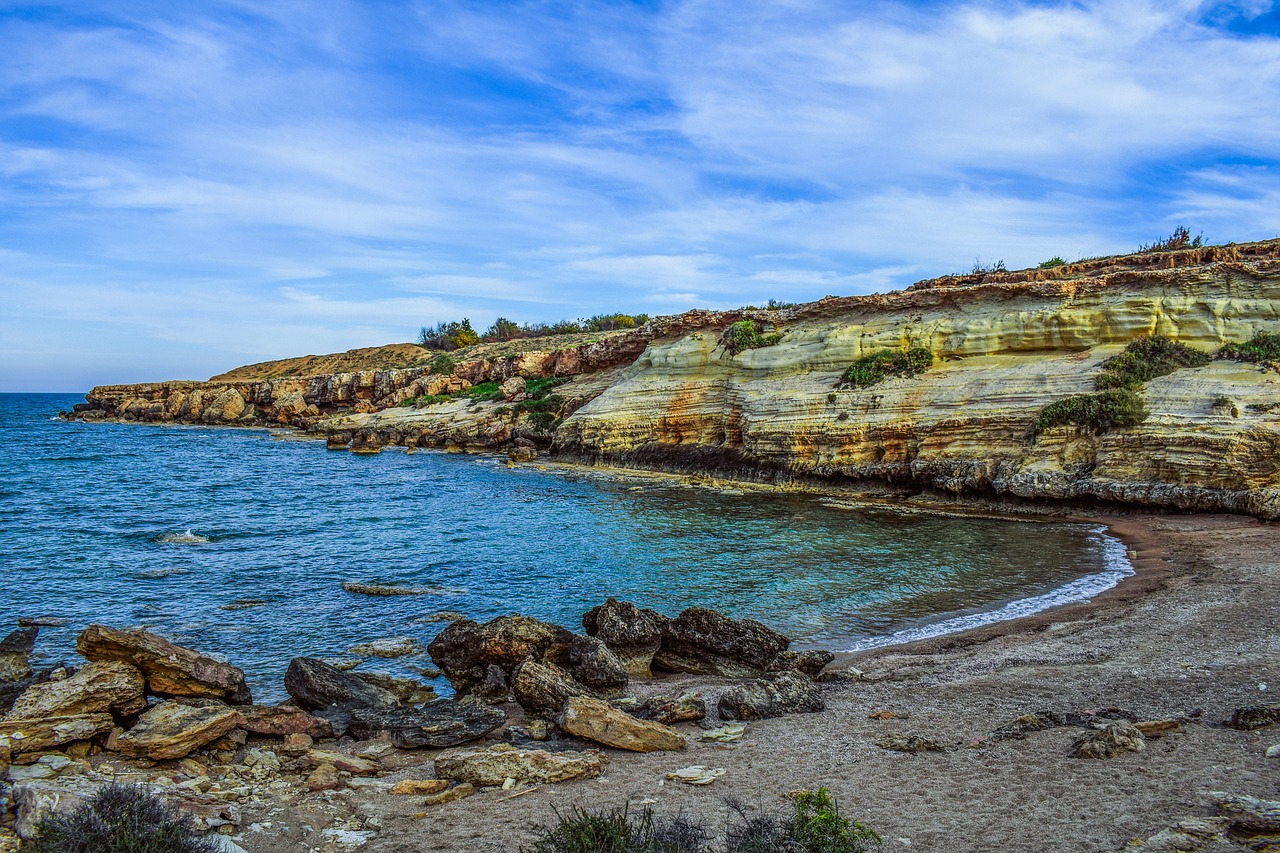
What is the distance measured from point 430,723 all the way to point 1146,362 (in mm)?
25312

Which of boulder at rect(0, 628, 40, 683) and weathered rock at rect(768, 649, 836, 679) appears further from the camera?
weathered rock at rect(768, 649, 836, 679)

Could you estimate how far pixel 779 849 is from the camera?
16.7 feet

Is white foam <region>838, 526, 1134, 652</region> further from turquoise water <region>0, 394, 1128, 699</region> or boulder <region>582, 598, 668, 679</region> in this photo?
boulder <region>582, 598, 668, 679</region>

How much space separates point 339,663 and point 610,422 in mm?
26538

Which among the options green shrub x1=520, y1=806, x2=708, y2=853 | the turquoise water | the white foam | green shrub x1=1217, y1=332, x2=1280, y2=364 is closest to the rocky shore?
green shrub x1=520, y1=806, x2=708, y2=853

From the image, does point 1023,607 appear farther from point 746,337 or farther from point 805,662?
point 746,337

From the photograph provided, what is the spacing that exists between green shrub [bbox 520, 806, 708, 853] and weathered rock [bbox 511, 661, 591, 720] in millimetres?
3567

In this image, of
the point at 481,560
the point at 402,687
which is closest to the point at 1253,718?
the point at 402,687

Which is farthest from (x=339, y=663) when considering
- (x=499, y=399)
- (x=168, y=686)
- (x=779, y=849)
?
(x=499, y=399)

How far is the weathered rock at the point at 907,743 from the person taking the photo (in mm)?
7422

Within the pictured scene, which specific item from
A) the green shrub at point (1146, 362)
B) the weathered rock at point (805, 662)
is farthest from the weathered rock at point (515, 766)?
the green shrub at point (1146, 362)

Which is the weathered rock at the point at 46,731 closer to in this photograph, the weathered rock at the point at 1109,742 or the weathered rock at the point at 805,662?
the weathered rock at the point at 805,662

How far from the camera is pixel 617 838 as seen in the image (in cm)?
500

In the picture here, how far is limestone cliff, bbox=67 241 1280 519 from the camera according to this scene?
69.8 ft
